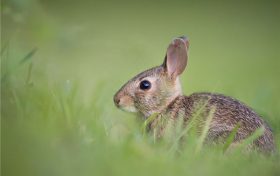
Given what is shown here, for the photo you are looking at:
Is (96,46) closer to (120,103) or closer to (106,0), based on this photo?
(120,103)

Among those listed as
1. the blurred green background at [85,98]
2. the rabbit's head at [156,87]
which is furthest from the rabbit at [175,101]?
the blurred green background at [85,98]

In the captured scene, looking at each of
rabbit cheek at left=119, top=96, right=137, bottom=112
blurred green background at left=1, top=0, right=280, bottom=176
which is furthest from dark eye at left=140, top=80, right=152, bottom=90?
blurred green background at left=1, top=0, right=280, bottom=176

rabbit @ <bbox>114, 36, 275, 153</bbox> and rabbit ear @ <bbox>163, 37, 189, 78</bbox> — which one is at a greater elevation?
rabbit ear @ <bbox>163, 37, 189, 78</bbox>

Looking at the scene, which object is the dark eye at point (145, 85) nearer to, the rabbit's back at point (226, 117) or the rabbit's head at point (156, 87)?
the rabbit's head at point (156, 87)

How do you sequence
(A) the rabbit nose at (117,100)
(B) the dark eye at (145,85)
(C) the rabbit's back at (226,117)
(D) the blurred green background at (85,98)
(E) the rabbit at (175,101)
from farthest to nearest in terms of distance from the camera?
(B) the dark eye at (145,85)
(A) the rabbit nose at (117,100)
(E) the rabbit at (175,101)
(C) the rabbit's back at (226,117)
(D) the blurred green background at (85,98)

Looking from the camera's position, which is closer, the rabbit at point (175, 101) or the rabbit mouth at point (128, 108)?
the rabbit at point (175, 101)

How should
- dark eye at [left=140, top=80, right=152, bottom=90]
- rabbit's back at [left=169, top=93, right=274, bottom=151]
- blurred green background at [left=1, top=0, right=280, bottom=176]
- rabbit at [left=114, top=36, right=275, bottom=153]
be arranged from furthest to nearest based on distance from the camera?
dark eye at [left=140, top=80, right=152, bottom=90] < rabbit at [left=114, top=36, right=275, bottom=153] < rabbit's back at [left=169, top=93, right=274, bottom=151] < blurred green background at [left=1, top=0, right=280, bottom=176]

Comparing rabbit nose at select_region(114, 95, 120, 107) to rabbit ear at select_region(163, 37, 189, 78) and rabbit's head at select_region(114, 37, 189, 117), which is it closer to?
rabbit's head at select_region(114, 37, 189, 117)
